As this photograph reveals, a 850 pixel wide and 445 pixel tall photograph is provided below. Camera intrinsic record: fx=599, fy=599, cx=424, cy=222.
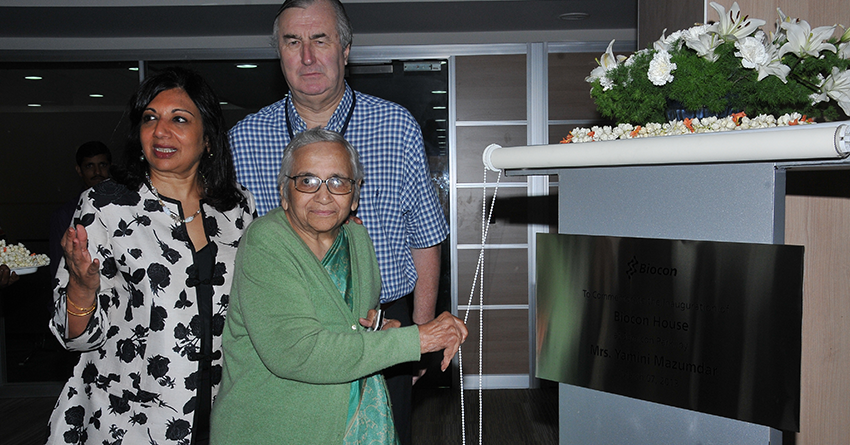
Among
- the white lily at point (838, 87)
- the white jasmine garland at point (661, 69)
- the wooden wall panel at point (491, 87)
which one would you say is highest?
the wooden wall panel at point (491, 87)

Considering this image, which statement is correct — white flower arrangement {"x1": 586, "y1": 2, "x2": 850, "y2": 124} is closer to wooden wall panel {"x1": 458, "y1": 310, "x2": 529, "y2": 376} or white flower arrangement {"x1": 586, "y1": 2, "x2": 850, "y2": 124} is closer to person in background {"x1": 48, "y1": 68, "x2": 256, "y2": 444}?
person in background {"x1": 48, "y1": 68, "x2": 256, "y2": 444}

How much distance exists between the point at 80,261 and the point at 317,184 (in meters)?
0.65

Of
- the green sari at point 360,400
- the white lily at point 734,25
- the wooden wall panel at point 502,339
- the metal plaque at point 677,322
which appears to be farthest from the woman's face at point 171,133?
the wooden wall panel at point 502,339

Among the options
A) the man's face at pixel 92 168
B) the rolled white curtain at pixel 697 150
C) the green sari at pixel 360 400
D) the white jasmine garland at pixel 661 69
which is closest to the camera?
the rolled white curtain at pixel 697 150

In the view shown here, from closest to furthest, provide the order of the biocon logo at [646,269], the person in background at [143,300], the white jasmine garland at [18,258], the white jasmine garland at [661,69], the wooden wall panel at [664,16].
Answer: the biocon logo at [646,269] < the white jasmine garland at [661,69] < the person in background at [143,300] < the wooden wall panel at [664,16] < the white jasmine garland at [18,258]

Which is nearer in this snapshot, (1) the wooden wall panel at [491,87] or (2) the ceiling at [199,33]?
(2) the ceiling at [199,33]

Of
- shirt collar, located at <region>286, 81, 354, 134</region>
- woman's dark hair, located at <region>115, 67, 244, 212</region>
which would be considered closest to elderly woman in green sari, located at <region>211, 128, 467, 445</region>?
woman's dark hair, located at <region>115, 67, 244, 212</region>

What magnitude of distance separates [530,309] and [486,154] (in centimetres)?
359

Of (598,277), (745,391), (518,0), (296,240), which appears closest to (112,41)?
(518,0)

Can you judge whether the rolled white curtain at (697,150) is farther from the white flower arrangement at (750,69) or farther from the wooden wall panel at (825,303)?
the wooden wall panel at (825,303)

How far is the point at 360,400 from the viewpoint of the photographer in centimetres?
151

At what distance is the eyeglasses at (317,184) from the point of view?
4.83 ft

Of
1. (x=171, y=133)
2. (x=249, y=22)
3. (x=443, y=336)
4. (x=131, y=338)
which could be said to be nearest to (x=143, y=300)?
(x=131, y=338)

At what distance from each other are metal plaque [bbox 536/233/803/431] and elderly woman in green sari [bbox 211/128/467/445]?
276mm
